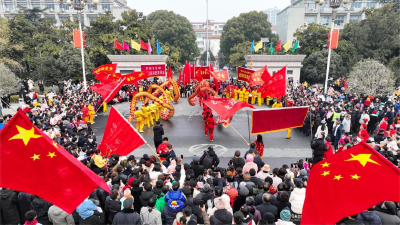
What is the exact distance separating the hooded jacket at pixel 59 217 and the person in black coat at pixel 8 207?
1292 mm

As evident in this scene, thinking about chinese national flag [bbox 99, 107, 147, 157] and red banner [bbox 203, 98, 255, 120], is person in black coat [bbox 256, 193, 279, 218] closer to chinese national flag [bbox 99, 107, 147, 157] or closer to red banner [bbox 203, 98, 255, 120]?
chinese national flag [bbox 99, 107, 147, 157]

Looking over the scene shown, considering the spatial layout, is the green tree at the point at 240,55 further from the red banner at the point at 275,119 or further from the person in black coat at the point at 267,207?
the person in black coat at the point at 267,207

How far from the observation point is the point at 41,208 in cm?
500

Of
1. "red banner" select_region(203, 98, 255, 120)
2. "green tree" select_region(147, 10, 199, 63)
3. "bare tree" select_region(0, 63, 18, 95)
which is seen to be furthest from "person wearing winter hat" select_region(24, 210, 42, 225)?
"green tree" select_region(147, 10, 199, 63)

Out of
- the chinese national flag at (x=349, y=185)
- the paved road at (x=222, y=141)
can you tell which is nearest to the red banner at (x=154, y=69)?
the paved road at (x=222, y=141)

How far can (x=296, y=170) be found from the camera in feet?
22.8

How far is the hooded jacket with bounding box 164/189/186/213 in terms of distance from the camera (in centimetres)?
479

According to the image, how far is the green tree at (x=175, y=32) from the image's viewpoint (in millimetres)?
46375

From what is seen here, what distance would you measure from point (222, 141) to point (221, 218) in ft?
27.6

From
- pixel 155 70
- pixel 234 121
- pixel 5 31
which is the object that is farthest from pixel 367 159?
pixel 5 31

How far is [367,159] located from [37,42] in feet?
111

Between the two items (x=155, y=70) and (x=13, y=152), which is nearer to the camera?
(x=13, y=152)

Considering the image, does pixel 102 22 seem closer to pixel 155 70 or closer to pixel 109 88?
pixel 155 70

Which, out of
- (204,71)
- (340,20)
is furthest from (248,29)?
(204,71)
